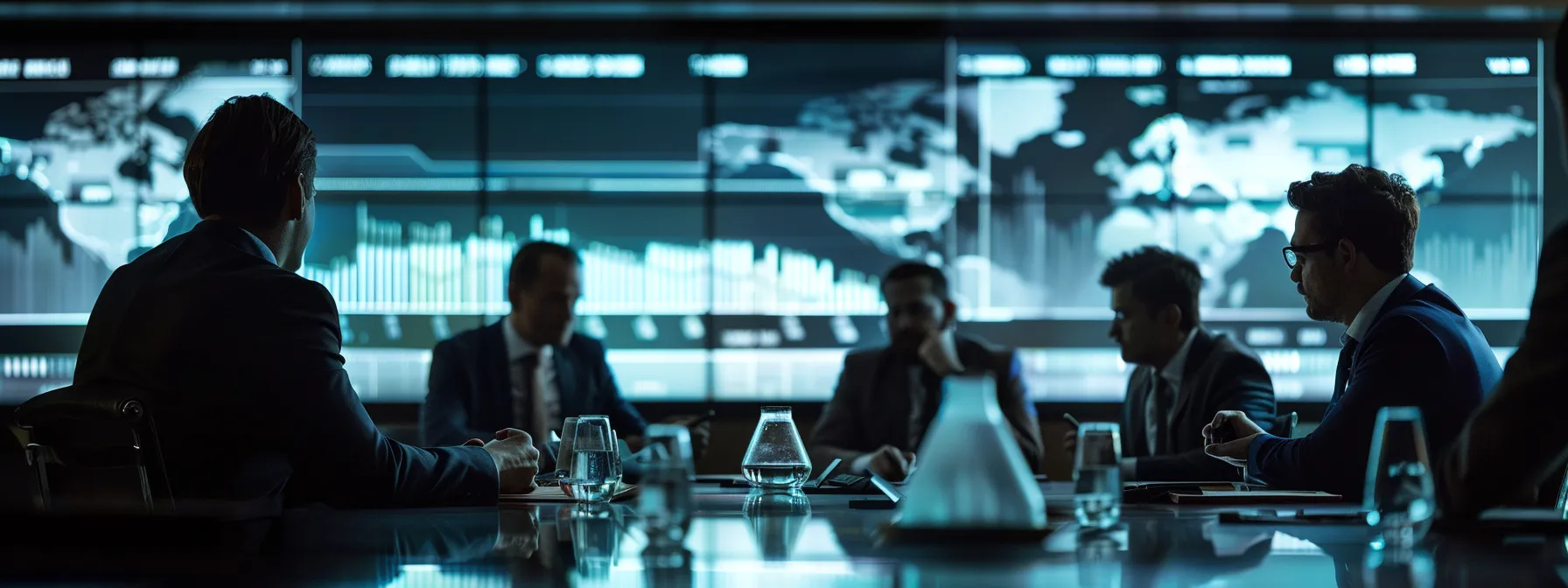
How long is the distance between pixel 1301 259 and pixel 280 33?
4157mm

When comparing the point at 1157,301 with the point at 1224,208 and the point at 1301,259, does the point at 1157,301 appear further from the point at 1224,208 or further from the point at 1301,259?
the point at 1224,208

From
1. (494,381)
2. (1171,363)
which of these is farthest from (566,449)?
(1171,363)

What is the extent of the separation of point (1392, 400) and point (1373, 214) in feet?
1.63

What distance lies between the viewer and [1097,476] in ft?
4.66

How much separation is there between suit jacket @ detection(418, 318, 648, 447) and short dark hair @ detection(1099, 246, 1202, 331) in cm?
156

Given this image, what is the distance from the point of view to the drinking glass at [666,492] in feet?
4.08

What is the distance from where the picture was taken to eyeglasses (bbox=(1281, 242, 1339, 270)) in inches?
96.3

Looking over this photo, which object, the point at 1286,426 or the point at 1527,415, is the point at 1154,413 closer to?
the point at 1286,426

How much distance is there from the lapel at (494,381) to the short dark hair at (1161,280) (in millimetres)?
1856

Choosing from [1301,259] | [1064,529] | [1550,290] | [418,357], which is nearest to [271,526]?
[1064,529]

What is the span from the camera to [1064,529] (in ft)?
4.70

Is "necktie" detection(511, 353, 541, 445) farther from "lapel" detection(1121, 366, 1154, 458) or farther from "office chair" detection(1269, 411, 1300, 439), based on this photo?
"office chair" detection(1269, 411, 1300, 439)

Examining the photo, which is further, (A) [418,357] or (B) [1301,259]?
(A) [418,357]

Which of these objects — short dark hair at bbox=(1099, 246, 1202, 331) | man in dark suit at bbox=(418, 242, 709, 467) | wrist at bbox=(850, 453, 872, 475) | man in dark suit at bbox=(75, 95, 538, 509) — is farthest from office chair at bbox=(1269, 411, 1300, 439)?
man in dark suit at bbox=(418, 242, 709, 467)
